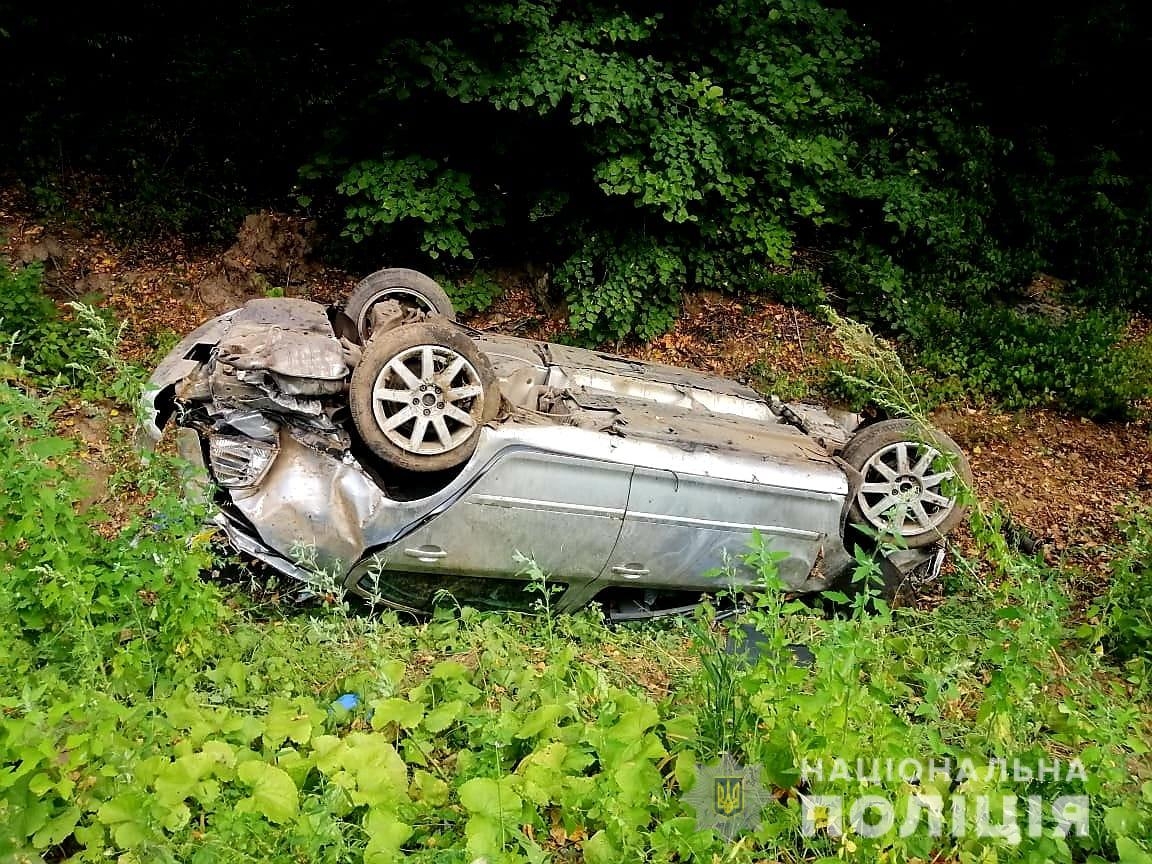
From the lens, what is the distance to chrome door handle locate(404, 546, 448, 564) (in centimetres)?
396

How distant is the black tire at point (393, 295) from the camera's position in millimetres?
5066

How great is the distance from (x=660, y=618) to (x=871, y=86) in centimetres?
690

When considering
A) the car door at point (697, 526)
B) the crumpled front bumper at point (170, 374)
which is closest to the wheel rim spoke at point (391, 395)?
the crumpled front bumper at point (170, 374)

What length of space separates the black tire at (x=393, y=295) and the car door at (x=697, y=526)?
1949 mm

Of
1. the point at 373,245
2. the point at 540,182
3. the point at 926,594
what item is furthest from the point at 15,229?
the point at 926,594

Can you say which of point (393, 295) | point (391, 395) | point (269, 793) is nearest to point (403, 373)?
point (391, 395)

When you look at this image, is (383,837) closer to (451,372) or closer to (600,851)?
(600,851)

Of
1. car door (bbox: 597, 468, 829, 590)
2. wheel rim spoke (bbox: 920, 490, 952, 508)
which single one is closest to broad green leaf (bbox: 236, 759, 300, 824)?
car door (bbox: 597, 468, 829, 590)

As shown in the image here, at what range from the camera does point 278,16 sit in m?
9.10

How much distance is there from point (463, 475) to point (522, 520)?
0.38 m

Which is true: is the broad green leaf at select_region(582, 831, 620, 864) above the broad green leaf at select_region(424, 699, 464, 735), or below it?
below
